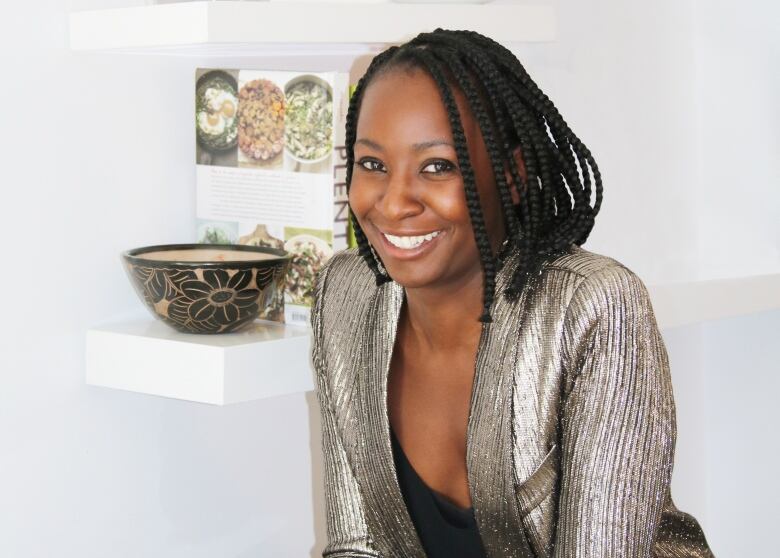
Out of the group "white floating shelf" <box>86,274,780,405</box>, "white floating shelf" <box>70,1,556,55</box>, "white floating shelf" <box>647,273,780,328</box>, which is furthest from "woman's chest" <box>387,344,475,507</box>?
"white floating shelf" <box>647,273,780,328</box>

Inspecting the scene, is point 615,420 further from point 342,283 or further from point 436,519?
point 342,283

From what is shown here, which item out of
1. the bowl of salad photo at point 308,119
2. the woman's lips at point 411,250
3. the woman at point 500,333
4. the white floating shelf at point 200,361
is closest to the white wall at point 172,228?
the white floating shelf at point 200,361

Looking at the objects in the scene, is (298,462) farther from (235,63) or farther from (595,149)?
(595,149)

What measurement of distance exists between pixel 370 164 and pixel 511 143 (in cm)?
13

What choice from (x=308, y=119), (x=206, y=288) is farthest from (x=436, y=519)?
(x=308, y=119)

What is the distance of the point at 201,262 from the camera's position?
3.82 ft

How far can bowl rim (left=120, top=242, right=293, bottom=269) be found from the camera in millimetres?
1169

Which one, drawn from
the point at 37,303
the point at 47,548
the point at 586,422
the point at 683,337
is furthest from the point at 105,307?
the point at 683,337

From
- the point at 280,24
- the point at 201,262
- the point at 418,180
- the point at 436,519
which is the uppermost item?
the point at 280,24

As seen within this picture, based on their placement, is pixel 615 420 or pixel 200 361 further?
pixel 200 361

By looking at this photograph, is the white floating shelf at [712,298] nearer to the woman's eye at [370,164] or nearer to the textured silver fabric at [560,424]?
the textured silver fabric at [560,424]

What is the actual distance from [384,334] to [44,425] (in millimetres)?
399

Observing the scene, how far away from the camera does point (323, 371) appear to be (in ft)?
3.92

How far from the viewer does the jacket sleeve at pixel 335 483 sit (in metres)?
1.18
